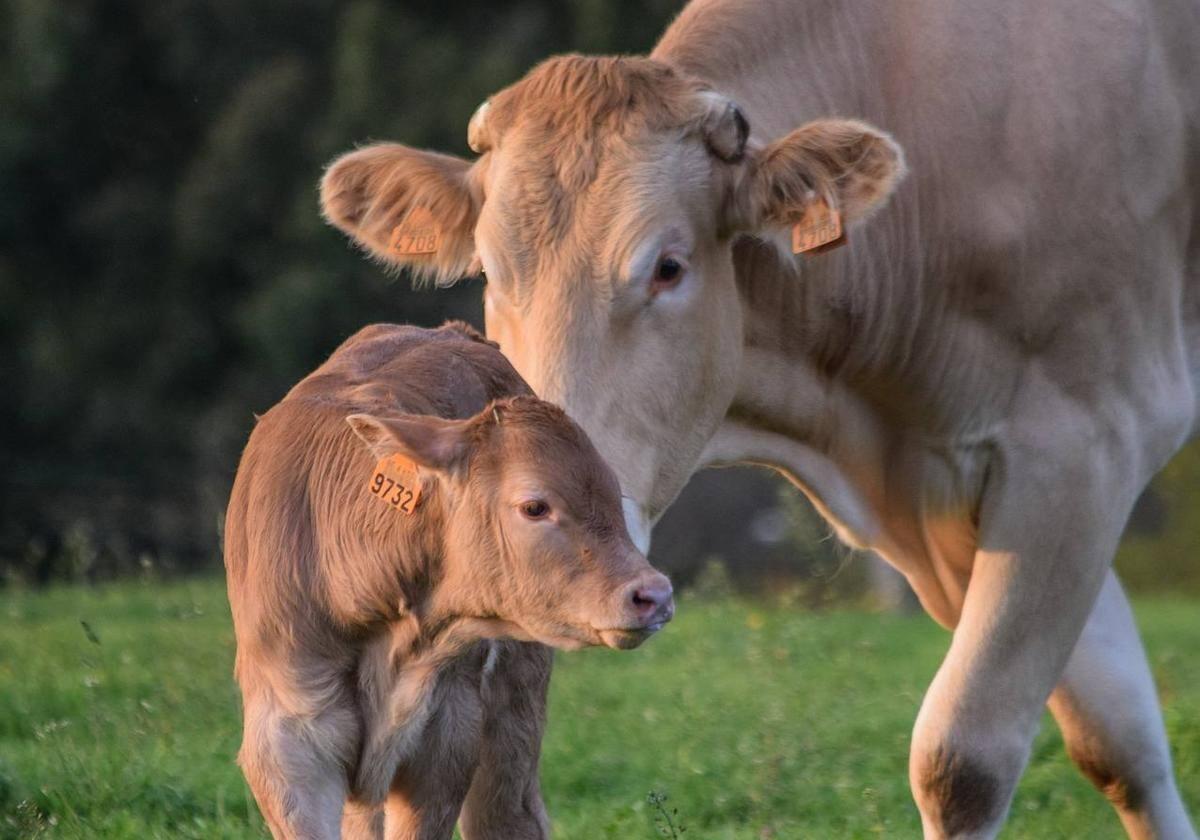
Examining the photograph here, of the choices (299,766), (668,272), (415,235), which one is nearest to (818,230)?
(668,272)

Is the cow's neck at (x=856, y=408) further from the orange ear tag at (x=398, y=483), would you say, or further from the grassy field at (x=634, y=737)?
the orange ear tag at (x=398, y=483)

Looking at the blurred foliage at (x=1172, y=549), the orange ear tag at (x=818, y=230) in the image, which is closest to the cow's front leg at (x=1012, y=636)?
the orange ear tag at (x=818, y=230)

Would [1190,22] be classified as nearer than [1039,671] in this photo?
No

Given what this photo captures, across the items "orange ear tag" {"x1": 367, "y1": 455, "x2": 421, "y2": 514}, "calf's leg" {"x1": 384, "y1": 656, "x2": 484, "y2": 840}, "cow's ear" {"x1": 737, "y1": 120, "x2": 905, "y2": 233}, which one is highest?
"orange ear tag" {"x1": 367, "y1": 455, "x2": 421, "y2": 514}

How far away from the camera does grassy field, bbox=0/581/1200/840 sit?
5438 mm

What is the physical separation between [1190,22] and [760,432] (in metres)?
1.56

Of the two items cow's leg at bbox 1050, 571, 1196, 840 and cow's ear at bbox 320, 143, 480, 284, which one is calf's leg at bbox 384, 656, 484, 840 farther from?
cow's leg at bbox 1050, 571, 1196, 840

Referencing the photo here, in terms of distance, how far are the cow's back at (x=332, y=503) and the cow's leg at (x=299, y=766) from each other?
146mm

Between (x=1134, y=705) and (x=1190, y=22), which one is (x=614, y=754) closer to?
(x=1134, y=705)

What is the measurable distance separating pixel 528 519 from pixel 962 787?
74.3 inches

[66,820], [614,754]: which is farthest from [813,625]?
[66,820]

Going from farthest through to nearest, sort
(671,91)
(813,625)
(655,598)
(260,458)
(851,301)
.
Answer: (813,625)
(851,301)
(671,91)
(260,458)
(655,598)

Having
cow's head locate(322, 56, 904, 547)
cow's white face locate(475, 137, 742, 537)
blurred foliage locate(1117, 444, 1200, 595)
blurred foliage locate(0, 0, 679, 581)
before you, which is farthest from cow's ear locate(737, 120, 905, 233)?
blurred foliage locate(0, 0, 679, 581)

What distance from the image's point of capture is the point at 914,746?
5.12 m
